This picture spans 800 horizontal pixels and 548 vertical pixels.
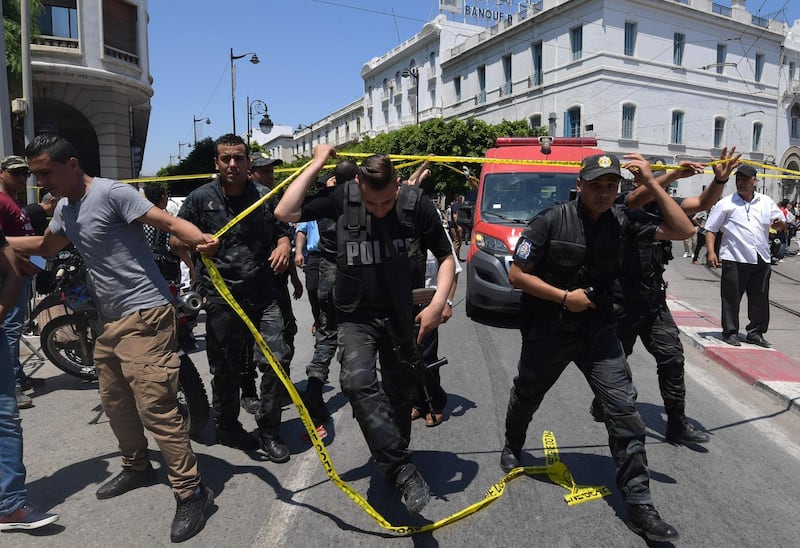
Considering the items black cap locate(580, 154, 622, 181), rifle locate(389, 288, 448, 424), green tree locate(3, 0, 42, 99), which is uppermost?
green tree locate(3, 0, 42, 99)

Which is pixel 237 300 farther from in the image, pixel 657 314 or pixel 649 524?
pixel 657 314

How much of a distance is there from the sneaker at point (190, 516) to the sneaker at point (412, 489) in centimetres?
107

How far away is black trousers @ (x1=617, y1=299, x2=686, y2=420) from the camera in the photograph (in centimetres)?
391

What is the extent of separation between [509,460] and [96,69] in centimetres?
2057

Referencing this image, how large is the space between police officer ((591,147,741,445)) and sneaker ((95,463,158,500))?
2.99 m

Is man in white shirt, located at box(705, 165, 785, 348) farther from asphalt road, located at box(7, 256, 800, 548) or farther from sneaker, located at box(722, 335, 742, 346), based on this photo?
asphalt road, located at box(7, 256, 800, 548)

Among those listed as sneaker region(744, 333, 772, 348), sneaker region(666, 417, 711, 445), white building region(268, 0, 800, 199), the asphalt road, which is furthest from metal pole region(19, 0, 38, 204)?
white building region(268, 0, 800, 199)

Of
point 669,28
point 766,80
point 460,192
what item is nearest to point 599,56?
point 669,28

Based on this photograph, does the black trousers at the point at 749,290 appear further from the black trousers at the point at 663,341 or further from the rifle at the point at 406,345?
the rifle at the point at 406,345

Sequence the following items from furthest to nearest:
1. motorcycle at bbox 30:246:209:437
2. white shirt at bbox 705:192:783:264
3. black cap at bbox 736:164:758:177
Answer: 1. white shirt at bbox 705:192:783:264
2. black cap at bbox 736:164:758:177
3. motorcycle at bbox 30:246:209:437

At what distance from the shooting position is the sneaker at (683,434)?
13.1 ft

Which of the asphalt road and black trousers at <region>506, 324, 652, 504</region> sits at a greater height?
black trousers at <region>506, 324, 652, 504</region>

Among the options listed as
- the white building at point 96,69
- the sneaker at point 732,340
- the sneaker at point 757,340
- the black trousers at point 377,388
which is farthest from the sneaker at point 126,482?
the white building at point 96,69

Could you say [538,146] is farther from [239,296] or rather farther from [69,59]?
[69,59]
